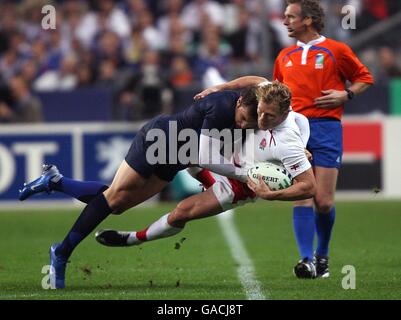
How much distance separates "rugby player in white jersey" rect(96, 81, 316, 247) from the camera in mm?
7227

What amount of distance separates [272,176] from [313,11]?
161 centimetres

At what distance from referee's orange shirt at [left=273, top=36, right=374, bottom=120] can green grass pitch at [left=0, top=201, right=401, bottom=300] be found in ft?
4.38

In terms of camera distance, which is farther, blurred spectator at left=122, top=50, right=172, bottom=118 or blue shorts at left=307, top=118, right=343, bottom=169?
blurred spectator at left=122, top=50, right=172, bottom=118

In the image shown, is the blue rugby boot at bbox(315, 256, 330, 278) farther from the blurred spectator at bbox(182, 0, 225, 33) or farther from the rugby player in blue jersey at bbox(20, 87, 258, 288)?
the blurred spectator at bbox(182, 0, 225, 33)

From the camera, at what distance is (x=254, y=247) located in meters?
10.4

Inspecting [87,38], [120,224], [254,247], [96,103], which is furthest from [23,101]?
[254,247]

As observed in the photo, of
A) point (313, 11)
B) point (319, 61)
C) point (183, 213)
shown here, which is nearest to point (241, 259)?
point (183, 213)

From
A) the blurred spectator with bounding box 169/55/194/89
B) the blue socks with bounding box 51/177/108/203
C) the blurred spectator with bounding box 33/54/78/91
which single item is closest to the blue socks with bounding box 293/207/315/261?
the blue socks with bounding box 51/177/108/203

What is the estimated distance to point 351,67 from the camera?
832 cm

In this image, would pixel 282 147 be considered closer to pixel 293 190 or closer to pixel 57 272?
pixel 293 190

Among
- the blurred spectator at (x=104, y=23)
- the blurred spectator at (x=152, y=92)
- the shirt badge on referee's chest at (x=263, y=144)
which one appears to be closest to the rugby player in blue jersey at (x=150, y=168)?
the shirt badge on referee's chest at (x=263, y=144)

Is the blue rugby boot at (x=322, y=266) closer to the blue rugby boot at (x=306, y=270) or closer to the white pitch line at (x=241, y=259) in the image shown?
the blue rugby boot at (x=306, y=270)

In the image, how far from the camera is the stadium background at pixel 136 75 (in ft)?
49.5
